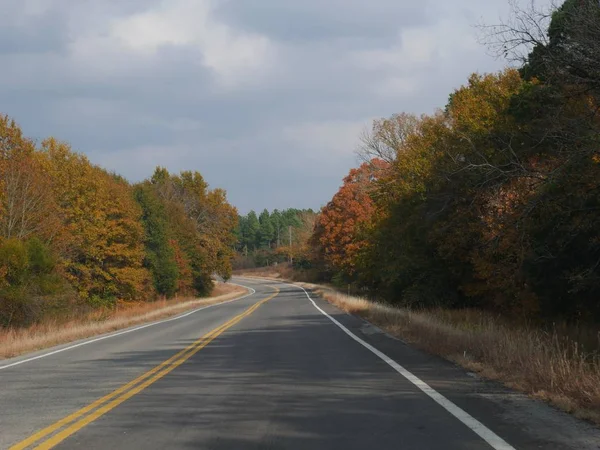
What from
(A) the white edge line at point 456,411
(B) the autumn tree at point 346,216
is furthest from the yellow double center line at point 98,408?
(B) the autumn tree at point 346,216

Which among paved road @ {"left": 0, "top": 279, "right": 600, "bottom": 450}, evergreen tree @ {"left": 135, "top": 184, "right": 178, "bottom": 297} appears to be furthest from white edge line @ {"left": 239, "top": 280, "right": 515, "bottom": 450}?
evergreen tree @ {"left": 135, "top": 184, "right": 178, "bottom": 297}

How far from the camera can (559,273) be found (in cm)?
2019

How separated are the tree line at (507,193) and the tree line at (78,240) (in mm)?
18228

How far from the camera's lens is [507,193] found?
22.2 m

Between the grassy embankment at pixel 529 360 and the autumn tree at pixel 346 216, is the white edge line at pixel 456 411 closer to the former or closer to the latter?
the grassy embankment at pixel 529 360

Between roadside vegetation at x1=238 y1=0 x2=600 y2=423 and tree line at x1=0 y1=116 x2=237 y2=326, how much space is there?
1631cm

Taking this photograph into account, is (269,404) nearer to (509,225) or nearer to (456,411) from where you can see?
(456,411)

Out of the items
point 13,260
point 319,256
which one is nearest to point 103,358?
point 13,260

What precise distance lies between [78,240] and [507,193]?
3246cm

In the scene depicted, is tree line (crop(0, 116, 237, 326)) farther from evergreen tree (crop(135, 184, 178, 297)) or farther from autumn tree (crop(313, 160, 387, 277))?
autumn tree (crop(313, 160, 387, 277))

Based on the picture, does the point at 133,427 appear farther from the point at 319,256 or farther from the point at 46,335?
the point at 319,256

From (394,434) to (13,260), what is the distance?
2757cm

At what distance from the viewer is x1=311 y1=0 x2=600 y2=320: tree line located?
43.7 ft

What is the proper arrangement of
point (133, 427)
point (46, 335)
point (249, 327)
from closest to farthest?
point (133, 427) < point (46, 335) < point (249, 327)
